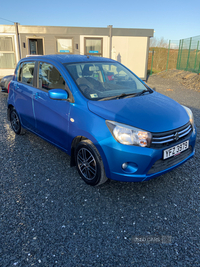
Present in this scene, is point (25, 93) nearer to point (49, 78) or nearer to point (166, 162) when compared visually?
point (49, 78)

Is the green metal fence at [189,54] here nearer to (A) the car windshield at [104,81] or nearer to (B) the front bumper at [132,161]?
(A) the car windshield at [104,81]

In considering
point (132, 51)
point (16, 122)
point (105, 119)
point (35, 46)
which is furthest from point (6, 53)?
point (105, 119)

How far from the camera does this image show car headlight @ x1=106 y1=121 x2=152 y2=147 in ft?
8.37

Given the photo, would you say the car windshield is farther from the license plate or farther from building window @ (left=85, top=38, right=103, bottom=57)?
building window @ (left=85, top=38, right=103, bottom=57)

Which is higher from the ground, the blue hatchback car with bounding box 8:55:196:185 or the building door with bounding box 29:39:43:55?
the building door with bounding box 29:39:43:55

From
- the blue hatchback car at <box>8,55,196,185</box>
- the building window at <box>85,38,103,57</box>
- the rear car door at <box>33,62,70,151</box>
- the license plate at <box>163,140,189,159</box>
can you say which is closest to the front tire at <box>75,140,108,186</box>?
the blue hatchback car at <box>8,55,196,185</box>

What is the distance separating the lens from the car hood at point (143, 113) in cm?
266

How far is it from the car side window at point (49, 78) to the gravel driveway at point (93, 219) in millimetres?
1373

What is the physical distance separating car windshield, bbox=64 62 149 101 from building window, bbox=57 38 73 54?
13.2 m

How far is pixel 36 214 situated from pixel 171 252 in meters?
1.57

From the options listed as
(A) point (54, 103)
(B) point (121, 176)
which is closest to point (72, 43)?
(A) point (54, 103)

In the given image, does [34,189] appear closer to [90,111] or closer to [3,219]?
[3,219]

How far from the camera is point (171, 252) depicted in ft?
6.98

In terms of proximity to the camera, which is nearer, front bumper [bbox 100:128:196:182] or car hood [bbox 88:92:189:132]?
front bumper [bbox 100:128:196:182]
